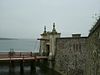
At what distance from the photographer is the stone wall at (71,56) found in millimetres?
20859

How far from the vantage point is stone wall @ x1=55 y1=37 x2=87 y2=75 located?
821 inches

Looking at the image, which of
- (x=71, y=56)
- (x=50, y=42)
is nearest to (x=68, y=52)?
(x=71, y=56)

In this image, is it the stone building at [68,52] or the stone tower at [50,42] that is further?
the stone tower at [50,42]

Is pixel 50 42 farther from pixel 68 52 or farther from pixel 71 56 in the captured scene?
pixel 71 56

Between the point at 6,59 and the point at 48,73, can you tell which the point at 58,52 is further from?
the point at 6,59

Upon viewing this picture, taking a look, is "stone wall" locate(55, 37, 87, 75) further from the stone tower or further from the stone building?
the stone tower

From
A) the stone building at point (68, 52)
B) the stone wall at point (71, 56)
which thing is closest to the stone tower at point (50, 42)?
the stone building at point (68, 52)

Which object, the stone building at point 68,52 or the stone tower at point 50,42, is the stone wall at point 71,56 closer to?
the stone building at point 68,52

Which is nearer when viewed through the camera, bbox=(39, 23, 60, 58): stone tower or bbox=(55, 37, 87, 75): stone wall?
bbox=(55, 37, 87, 75): stone wall

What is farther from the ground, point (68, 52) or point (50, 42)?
point (50, 42)

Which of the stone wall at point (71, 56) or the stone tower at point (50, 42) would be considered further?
the stone tower at point (50, 42)

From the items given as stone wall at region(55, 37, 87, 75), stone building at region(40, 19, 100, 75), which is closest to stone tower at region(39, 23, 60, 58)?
stone building at region(40, 19, 100, 75)

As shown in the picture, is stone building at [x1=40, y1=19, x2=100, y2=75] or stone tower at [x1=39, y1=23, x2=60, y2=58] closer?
stone building at [x1=40, y1=19, x2=100, y2=75]

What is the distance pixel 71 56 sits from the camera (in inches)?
873
